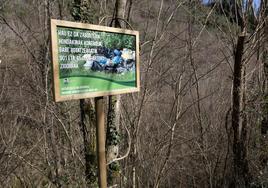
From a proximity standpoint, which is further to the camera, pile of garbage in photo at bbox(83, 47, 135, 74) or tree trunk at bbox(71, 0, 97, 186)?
tree trunk at bbox(71, 0, 97, 186)

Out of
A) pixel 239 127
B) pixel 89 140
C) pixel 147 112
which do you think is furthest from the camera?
pixel 147 112

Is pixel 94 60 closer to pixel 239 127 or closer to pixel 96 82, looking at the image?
pixel 96 82

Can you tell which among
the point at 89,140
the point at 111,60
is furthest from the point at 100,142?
the point at 89,140

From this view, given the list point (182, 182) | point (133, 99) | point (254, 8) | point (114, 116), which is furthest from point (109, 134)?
point (254, 8)

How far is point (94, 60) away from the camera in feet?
7.03

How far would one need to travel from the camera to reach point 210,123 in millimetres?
5305

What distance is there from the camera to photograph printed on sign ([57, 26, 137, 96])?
1.95 m

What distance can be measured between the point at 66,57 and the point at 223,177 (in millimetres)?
3685

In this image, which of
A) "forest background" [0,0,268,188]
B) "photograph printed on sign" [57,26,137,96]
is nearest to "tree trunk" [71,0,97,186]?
"forest background" [0,0,268,188]

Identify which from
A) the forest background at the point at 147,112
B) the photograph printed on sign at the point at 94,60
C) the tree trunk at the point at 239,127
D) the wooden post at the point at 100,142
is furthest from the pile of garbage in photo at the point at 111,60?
the tree trunk at the point at 239,127

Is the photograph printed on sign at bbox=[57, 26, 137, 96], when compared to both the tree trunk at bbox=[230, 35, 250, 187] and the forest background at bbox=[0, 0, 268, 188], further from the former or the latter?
the tree trunk at bbox=[230, 35, 250, 187]

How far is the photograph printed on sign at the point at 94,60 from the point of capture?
6.40 feet

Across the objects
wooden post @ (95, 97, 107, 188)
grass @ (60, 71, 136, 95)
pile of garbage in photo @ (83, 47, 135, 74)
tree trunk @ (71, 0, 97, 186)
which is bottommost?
tree trunk @ (71, 0, 97, 186)

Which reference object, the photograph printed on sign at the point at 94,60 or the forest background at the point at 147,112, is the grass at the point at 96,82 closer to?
the photograph printed on sign at the point at 94,60
